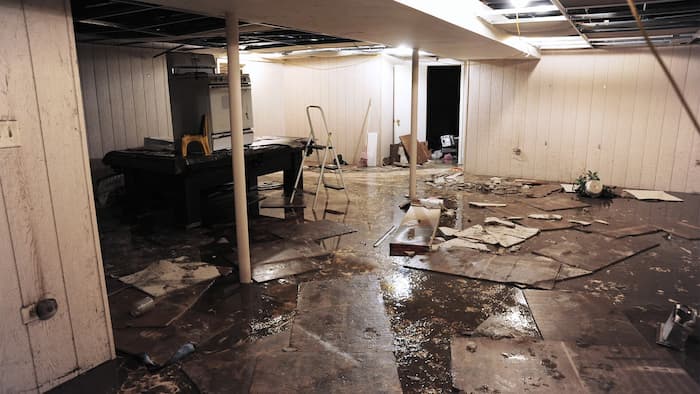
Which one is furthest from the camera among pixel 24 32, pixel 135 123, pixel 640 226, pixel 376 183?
pixel 376 183

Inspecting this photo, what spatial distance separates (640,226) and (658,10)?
8.14 ft

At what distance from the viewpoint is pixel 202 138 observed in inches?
221

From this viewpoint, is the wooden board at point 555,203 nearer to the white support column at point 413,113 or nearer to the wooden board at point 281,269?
the white support column at point 413,113

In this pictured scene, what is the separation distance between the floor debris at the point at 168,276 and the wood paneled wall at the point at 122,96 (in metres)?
3.61

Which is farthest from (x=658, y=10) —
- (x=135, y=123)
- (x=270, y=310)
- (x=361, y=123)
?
(x=135, y=123)

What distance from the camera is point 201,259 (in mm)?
4508

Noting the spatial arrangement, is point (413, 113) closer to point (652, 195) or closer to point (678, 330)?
point (652, 195)

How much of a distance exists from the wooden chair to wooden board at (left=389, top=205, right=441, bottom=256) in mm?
2507

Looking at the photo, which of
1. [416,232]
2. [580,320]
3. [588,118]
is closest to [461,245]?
[416,232]

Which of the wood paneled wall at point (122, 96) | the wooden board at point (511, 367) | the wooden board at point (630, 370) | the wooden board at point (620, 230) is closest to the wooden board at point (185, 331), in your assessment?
the wooden board at point (511, 367)

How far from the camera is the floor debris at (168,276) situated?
3.85m

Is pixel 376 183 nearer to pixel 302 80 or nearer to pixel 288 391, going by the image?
pixel 302 80

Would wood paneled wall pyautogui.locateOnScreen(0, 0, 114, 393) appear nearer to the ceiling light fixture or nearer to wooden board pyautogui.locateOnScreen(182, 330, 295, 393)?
wooden board pyautogui.locateOnScreen(182, 330, 295, 393)

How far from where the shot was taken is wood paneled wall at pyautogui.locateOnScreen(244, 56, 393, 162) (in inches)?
383
